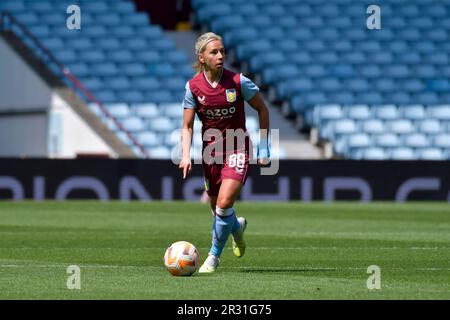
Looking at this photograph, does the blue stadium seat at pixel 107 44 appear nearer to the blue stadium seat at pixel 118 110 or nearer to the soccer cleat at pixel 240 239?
the blue stadium seat at pixel 118 110

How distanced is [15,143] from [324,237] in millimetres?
15300

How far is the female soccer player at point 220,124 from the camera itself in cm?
1142

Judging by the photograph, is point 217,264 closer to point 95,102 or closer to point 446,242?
point 446,242

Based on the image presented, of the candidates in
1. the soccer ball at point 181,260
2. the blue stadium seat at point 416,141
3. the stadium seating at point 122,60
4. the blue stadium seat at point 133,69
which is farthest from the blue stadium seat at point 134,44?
the soccer ball at point 181,260

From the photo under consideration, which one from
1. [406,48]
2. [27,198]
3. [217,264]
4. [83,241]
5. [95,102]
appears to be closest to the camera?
[217,264]

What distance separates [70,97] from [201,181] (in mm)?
5276

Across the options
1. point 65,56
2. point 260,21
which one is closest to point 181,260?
point 65,56

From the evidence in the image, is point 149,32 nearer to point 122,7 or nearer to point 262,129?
point 122,7

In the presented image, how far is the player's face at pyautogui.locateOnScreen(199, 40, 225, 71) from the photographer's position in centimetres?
1138

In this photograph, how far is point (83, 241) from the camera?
15.6 m

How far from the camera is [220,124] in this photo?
38.0ft
